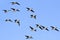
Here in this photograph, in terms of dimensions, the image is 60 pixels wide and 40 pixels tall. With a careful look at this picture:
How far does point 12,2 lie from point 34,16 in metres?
9.13

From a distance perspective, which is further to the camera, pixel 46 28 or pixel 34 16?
pixel 46 28

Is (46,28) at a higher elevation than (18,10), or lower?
lower

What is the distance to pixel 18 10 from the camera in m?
74.4

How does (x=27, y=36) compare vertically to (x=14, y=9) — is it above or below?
below

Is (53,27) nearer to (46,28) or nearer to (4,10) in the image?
(46,28)

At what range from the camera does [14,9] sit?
78.4m

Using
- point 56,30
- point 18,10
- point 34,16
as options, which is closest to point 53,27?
point 56,30

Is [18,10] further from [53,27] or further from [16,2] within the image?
[53,27]

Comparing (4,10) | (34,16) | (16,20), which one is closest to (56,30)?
(34,16)

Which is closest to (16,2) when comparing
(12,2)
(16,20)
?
(12,2)

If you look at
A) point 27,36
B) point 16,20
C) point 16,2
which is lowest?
point 27,36

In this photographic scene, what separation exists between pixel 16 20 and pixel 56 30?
48.7ft

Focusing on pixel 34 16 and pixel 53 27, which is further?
pixel 53 27

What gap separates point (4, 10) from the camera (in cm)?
7881
